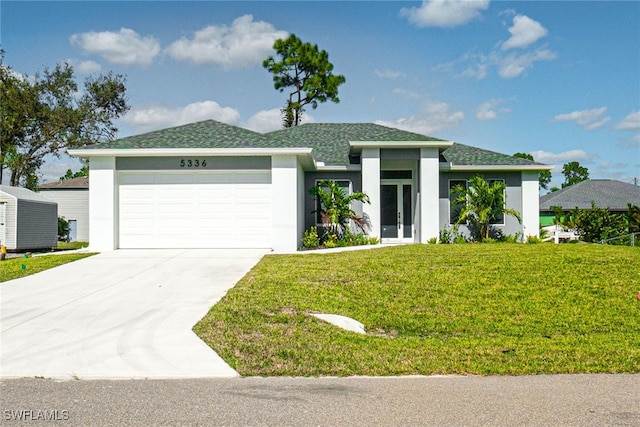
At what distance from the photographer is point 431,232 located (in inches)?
769

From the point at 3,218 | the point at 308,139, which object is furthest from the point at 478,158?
the point at 3,218

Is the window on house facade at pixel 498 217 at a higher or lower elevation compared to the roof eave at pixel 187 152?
lower

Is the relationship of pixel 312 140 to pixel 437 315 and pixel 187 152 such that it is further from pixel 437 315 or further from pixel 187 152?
pixel 437 315

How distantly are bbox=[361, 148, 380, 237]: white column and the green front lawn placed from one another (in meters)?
5.79

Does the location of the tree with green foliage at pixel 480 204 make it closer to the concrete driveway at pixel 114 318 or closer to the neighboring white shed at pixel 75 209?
the concrete driveway at pixel 114 318

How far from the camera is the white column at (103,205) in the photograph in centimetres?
1620

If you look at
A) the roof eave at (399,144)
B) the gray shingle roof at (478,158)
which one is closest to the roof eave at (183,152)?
the roof eave at (399,144)

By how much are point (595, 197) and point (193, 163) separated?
29701 millimetres

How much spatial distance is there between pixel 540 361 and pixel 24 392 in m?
5.30

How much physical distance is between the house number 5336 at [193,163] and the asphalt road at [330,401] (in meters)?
11.4

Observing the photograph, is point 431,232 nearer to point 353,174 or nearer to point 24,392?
point 353,174

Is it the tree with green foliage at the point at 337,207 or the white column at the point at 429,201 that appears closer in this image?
the tree with green foliage at the point at 337,207

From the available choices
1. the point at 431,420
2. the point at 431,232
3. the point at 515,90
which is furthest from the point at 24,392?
the point at 515,90

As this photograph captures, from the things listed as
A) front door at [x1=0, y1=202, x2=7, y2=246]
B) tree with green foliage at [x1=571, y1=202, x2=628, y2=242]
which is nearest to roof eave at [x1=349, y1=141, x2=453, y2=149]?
tree with green foliage at [x1=571, y1=202, x2=628, y2=242]
